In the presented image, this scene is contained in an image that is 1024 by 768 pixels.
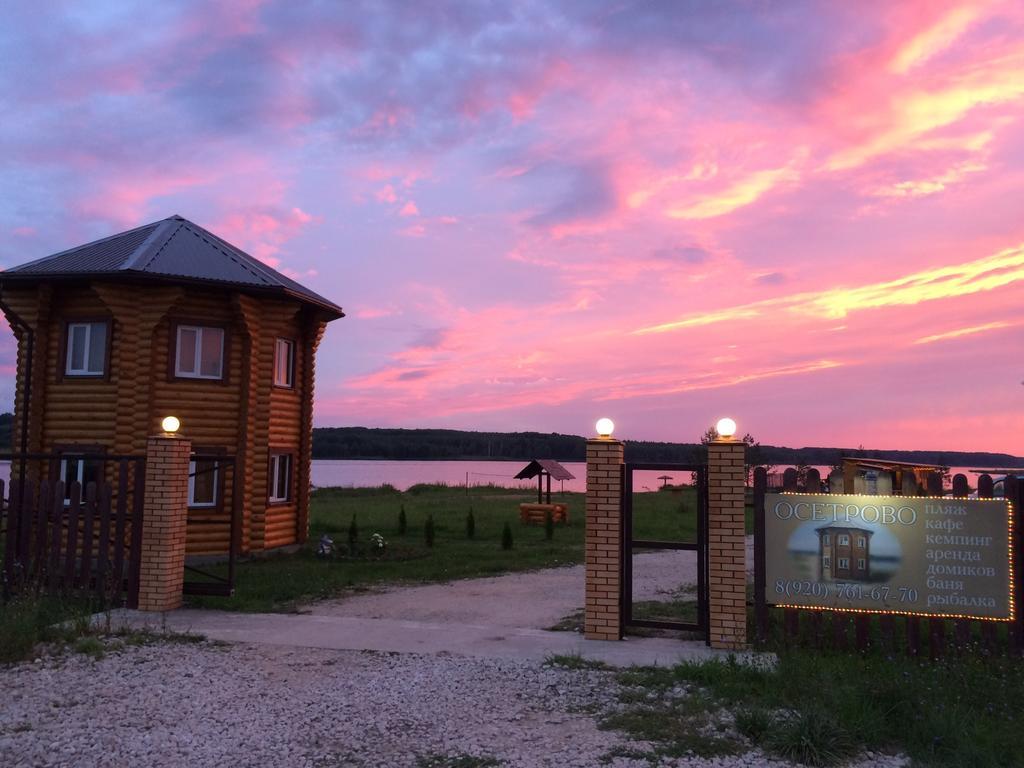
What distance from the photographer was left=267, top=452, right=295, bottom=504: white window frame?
18203 millimetres

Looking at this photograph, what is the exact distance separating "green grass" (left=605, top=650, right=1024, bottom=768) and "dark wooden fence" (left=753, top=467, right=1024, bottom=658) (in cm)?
31

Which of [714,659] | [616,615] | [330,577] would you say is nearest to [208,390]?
[330,577]

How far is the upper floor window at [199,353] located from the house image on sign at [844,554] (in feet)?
43.0

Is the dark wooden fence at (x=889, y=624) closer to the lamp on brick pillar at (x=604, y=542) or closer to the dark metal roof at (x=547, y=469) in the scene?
the lamp on brick pillar at (x=604, y=542)

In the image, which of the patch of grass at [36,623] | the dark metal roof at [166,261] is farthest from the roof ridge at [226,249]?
the patch of grass at [36,623]

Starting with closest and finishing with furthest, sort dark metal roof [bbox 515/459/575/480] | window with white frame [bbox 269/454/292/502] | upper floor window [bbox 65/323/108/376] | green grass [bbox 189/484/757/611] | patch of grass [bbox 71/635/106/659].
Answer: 1. patch of grass [bbox 71/635/106/659]
2. green grass [bbox 189/484/757/611]
3. upper floor window [bbox 65/323/108/376]
4. window with white frame [bbox 269/454/292/502]
5. dark metal roof [bbox 515/459/575/480]

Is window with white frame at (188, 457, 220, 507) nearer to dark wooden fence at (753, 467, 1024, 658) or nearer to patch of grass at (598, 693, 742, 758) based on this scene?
dark wooden fence at (753, 467, 1024, 658)

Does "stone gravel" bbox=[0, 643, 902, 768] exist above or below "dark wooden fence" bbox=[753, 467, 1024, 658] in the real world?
below

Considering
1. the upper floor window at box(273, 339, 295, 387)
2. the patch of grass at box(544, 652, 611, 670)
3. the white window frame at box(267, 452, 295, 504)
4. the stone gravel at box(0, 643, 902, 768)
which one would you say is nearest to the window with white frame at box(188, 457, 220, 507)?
the white window frame at box(267, 452, 295, 504)

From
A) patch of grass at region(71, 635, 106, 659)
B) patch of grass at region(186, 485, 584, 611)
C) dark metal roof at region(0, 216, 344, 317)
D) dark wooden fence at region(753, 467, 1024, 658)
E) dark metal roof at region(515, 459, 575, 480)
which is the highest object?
dark metal roof at region(0, 216, 344, 317)

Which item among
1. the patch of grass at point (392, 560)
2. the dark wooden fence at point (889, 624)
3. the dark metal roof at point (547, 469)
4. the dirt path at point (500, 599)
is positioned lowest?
the dirt path at point (500, 599)

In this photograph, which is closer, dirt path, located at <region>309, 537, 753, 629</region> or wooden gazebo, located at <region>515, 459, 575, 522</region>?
dirt path, located at <region>309, 537, 753, 629</region>

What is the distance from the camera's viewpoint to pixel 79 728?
234 inches

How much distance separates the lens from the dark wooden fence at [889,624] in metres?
7.81
